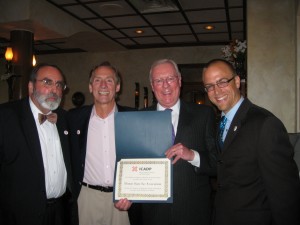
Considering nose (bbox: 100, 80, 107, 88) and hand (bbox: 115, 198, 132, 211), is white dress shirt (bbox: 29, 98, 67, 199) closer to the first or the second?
nose (bbox: 100, 80, 107, 88)

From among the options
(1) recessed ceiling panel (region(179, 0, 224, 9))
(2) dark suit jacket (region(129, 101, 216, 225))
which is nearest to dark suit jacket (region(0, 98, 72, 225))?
(2) dark suit jacket (region(129, 101, 216, 225))

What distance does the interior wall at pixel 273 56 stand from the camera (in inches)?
167

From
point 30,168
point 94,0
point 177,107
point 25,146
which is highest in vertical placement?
point 94,0

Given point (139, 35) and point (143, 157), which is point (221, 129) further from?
point (139, 35)

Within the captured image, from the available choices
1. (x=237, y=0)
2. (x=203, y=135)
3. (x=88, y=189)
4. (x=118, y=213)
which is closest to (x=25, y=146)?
(x=88, y=189)

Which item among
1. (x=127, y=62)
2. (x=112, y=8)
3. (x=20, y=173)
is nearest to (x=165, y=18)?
(x=112, y=8)

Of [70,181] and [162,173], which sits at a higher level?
[162,173]

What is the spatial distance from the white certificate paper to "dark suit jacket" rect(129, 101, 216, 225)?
216mm

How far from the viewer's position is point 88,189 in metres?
2.34

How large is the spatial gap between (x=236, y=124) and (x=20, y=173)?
150 centimetres

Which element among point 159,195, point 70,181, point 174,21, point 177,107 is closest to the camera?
point 159,195

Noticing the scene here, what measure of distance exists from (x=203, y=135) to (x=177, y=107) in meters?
0.30

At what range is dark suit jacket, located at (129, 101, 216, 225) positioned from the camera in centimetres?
192

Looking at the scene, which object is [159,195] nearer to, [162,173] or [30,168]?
[162,173]
